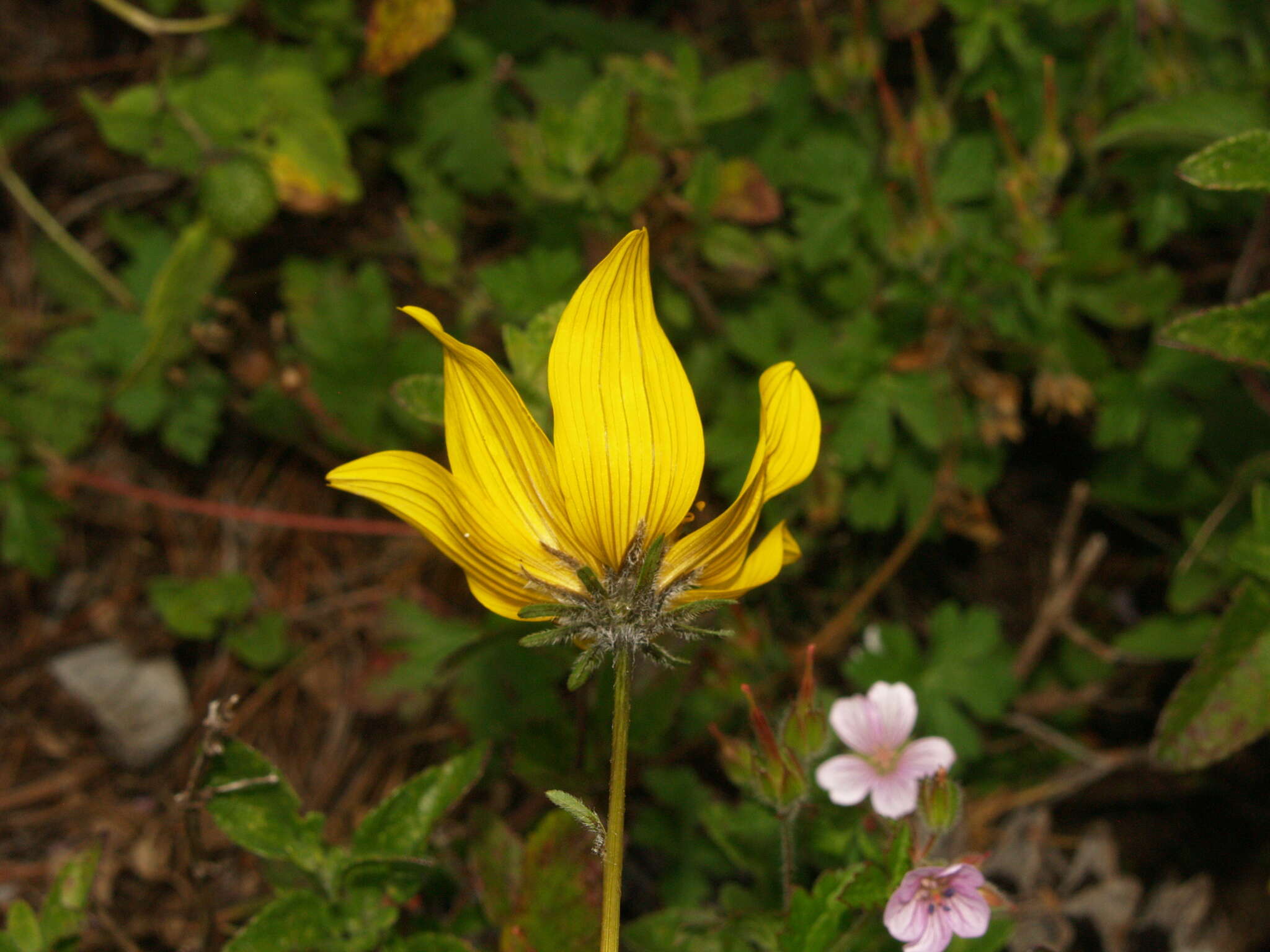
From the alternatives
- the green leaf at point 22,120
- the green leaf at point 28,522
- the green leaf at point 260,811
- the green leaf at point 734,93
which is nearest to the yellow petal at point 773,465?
the green leaf at point 260,811

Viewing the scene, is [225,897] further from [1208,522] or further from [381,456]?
[1208,522]

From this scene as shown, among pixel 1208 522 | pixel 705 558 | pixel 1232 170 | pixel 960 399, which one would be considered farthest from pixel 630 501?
pixel 1208 522

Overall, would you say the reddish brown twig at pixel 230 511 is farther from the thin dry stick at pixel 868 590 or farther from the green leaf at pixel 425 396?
the thin dry stick at pixel 868 590

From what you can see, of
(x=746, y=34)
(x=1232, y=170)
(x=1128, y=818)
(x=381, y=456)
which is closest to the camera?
(x=381, y=456)

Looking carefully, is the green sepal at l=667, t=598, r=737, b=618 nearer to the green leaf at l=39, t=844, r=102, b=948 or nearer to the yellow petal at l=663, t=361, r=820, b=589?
the yellow petal at l=663, t=361, r=820, b=589

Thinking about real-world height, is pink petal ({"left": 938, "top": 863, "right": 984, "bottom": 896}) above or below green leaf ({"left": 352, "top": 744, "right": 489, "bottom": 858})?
above

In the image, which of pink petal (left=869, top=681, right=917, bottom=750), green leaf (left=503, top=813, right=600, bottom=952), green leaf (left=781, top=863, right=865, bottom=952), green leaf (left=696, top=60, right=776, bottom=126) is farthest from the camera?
green leaf (left=696, top=60, right=776, bottom=126)

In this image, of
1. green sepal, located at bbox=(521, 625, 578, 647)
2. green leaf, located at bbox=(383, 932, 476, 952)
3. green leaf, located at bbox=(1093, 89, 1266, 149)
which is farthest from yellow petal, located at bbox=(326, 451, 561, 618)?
green leaf, located at bbox=(1093, 89, 1266, 149)
